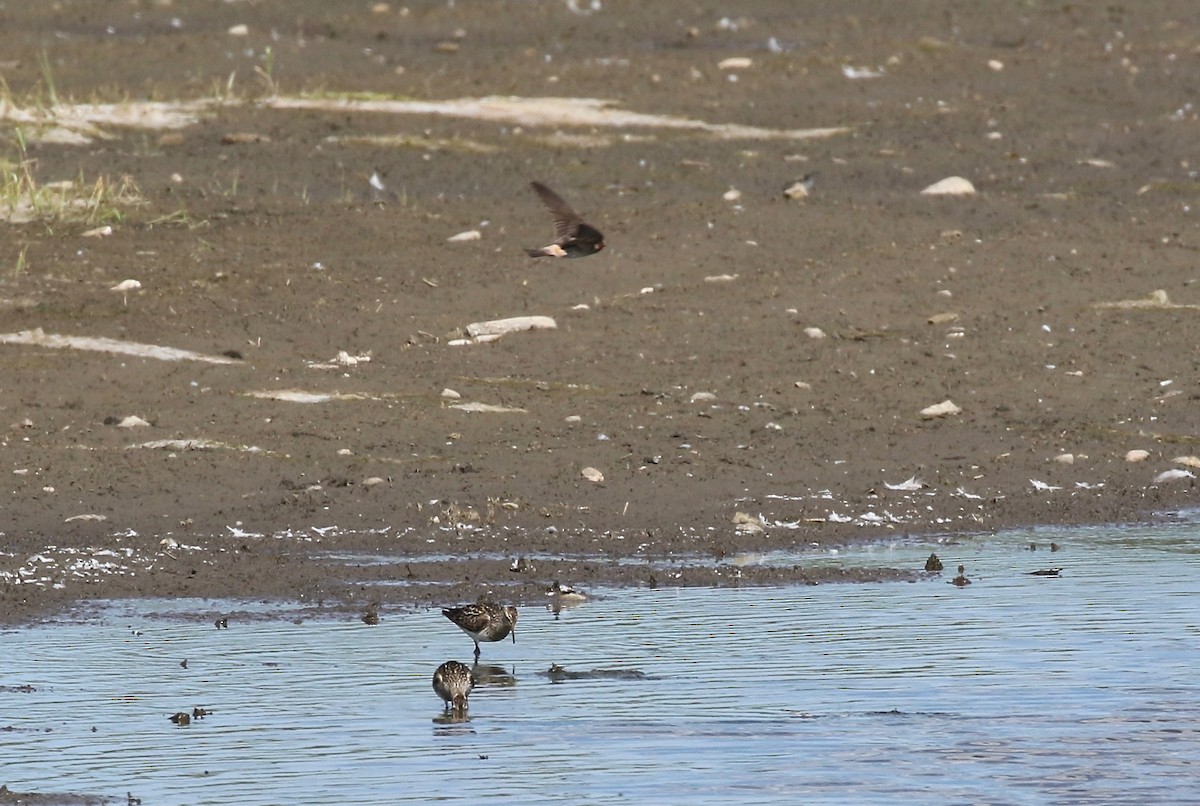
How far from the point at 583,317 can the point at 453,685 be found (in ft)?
18.1

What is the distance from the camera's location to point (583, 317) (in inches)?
476

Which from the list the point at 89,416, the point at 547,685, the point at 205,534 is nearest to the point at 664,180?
the point at 89,416

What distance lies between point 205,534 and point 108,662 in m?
1.74

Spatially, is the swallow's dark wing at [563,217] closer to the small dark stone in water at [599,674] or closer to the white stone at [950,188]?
the small dark stone in water at [599,674]

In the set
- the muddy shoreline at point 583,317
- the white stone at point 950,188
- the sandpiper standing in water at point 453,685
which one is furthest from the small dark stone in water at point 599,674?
the white stone at point 950,188

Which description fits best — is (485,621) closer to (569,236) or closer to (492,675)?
(492,675)

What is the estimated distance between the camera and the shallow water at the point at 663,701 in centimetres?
609

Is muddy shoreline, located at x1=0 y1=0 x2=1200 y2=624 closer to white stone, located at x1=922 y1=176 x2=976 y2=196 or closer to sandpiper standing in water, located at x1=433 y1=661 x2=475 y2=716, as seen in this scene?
white stone, located at x1=922 y1=176 x2=976 y2=196

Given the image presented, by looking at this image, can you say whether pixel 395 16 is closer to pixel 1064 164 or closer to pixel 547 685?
pixel 1064 164

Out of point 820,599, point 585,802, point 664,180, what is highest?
point 664,180

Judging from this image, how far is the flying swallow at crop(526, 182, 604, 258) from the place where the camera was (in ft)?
34.5

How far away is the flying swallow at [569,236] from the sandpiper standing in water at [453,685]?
3.99m

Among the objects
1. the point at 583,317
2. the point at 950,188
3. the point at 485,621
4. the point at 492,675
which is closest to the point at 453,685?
the point at 492,675

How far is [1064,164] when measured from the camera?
16266mm
